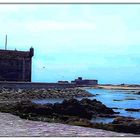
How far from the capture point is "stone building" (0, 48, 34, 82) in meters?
54.7

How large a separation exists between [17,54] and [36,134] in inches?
1845

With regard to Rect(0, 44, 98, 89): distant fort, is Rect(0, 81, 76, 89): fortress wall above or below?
below

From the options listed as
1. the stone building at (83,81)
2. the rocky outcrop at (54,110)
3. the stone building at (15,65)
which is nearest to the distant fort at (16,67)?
the stone building at (15,65)

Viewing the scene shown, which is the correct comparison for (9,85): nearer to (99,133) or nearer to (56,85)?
(56,85)

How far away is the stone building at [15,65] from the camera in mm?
54688

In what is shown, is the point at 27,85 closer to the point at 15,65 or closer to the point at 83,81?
the point at 15,65

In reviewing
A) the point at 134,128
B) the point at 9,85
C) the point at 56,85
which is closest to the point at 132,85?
the point at 56,85

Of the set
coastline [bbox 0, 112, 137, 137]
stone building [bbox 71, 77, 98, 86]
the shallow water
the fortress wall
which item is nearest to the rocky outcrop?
the shallow water

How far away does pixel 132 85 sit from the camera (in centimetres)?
11288

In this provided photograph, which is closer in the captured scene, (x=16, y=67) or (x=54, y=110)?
(x=54, y=110)

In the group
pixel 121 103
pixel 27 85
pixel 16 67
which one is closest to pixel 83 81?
pixel 16 67

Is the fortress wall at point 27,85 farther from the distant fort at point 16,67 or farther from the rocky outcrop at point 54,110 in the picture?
the rocky outcrop at point 54,110

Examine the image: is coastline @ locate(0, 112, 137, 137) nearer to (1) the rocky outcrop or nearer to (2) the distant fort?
(1) the rocky outcrop

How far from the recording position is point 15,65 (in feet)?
182
